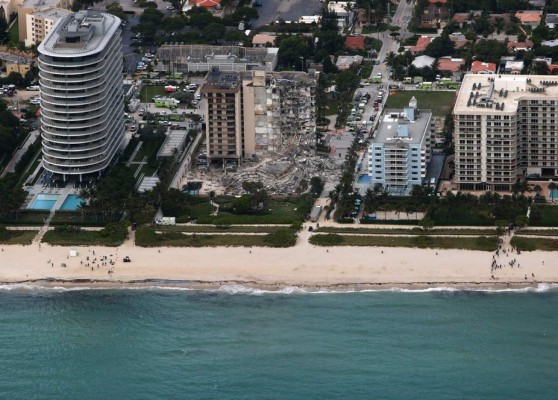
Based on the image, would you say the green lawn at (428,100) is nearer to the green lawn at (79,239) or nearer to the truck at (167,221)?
the truck at (167,221)

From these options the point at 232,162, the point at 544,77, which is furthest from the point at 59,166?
the point at 544,77

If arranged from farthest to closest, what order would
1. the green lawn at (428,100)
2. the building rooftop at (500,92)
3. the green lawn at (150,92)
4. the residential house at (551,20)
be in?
the residential house at (551,20)
the green lawn at (150,92)
the green lawn at (428,100)
the building rooftop at (500,92)

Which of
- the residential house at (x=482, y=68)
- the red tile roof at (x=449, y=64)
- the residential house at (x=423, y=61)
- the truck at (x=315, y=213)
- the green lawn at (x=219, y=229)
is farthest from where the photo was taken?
the residential house at (x=423, y=61)

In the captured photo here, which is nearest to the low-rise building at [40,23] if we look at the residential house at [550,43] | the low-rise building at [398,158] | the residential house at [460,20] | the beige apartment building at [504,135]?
the residential house at [460,20]

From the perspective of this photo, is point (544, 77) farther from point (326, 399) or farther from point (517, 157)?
point (326, 399)

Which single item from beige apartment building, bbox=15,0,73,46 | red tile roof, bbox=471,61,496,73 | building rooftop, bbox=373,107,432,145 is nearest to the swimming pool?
building rooftop, bbox=373,107,432,145

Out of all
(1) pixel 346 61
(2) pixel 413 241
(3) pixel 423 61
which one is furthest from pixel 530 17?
(2) pixel 413 241

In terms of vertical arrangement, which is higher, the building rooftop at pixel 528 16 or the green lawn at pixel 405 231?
the green lawn at pixel 405 231
